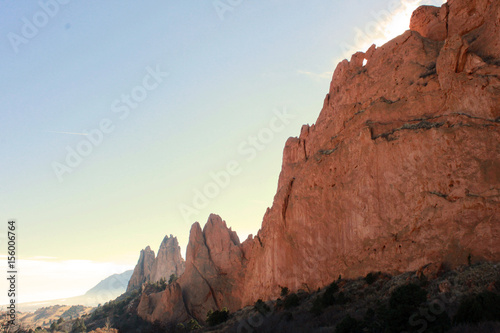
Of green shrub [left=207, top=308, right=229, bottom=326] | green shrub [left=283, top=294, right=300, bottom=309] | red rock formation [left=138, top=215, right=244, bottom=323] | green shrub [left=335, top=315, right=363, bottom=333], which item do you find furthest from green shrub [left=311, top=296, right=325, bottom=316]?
red rock formation [left=138, top=215, right=244, bottom=323]

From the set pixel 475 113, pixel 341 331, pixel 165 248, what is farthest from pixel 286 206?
pixel 165 248

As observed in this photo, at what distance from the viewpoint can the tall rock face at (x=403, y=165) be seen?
27797 mm

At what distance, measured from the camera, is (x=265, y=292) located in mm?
48094

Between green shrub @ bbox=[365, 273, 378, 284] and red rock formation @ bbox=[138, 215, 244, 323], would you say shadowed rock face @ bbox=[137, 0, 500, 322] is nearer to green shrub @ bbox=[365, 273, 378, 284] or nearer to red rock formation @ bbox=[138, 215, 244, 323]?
green shrub @ bbox=[365, 273, 378, 284]

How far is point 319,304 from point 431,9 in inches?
1708

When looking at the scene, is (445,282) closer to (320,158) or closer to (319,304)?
Result: (319,304)

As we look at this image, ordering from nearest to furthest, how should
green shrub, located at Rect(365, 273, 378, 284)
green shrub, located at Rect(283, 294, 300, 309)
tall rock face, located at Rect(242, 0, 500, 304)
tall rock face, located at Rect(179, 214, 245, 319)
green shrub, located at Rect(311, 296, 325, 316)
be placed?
green shrub, located at Rect(311, 296, 325, 316) < tall rock face, located at Rect(242, 0, 500, 304) < green shrub, located at Rect(365, 273, 378, 284) < green shrub, located at Rect(283, 294, 300, 309) < tall rock face, located at Rect(179, 214, 245, 319)

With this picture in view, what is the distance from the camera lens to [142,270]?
115 m

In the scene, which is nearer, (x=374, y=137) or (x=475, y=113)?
(x=475, y=113)

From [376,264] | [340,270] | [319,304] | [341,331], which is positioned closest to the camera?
[341,331]

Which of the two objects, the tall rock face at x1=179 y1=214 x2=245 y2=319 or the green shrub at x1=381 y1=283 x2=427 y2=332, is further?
the tall rock face at x1=179 y1=214 x2=245 y2=319

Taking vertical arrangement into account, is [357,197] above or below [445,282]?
above

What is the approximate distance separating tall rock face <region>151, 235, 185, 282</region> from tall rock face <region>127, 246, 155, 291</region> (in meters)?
2.09

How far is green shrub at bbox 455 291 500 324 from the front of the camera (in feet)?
46.5
